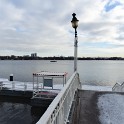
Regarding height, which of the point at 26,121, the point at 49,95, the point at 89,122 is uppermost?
the point at 89,122

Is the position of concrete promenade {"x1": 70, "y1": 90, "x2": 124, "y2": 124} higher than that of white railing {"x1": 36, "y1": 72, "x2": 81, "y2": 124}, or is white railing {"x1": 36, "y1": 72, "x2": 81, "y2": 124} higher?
white railing {"x1": 36, "y1": 72, "x2": 81, "y2": 124}

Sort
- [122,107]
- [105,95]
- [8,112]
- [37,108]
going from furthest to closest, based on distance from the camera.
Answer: [37,108] < [8,112] < [105,95] < [122,107]

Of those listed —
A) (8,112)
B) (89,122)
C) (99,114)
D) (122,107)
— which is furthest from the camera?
(8,112)

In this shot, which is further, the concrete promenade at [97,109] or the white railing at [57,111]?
the concrete promenade at [97,109]

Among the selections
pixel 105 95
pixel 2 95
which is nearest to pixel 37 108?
pixel 2 95

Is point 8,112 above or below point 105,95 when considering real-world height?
below

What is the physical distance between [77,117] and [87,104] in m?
1.83

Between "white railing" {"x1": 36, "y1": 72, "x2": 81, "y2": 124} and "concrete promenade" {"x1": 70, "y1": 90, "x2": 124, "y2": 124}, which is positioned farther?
"concrete promenade" {"x1": 70, "y1": 90, "x2": 124, "y2": 124}

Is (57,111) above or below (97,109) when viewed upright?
above

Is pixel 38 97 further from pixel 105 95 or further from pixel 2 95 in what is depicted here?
pixel 105 95

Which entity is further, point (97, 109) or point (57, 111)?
point (97, 109)

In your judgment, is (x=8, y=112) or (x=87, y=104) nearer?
(x=87, y=104)

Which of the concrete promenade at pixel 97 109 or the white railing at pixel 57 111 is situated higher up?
the white railing at pixel 57 111

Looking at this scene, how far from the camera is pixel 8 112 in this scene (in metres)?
17.3
